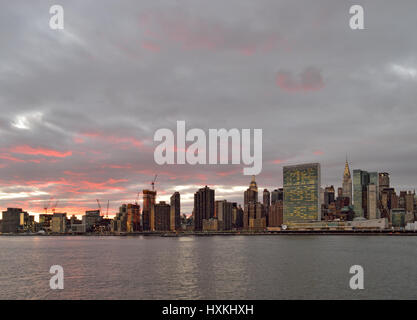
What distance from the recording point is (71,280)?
8606cm

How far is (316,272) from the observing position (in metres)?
96.7

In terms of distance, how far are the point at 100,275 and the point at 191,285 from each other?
89.3ft
